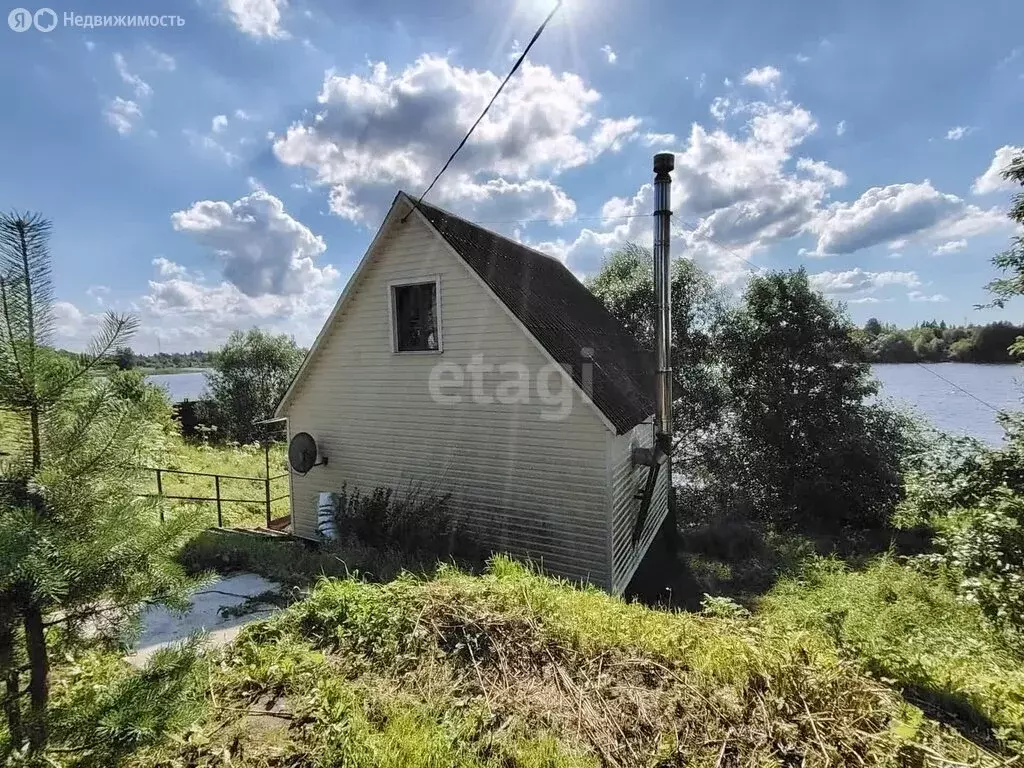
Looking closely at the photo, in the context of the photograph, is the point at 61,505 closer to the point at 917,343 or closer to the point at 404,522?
the point at 404,522

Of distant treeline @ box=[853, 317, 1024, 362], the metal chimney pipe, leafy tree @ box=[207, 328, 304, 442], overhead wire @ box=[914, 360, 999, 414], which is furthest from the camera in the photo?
leafy tree @ box=[207, 328, 304, 442]

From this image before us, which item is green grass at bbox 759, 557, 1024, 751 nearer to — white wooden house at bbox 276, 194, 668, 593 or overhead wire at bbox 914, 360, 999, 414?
white wooden house at bbox 276, 194, 668, 593

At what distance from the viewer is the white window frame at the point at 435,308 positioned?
8305 millimetres

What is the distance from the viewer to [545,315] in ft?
28.9

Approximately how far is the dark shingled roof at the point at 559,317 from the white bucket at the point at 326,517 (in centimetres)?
544

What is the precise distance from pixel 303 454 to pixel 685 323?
490 inches

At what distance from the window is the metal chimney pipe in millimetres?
4228

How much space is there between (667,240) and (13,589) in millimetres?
9597

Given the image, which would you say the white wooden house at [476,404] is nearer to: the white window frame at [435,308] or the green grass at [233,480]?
the white window frame at [435,308]

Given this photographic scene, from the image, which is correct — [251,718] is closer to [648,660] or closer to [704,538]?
[648,660]

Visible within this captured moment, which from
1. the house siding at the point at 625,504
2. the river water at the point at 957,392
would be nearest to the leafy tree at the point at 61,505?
the house siding at the point at 625,504

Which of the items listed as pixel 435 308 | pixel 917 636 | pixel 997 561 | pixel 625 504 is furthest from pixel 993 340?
pixel 435 308

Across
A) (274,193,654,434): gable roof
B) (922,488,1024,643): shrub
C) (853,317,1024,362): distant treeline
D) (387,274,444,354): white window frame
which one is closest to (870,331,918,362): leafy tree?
(853,317,1024,362): distant treeline

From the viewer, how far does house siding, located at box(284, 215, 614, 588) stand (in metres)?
7.44
